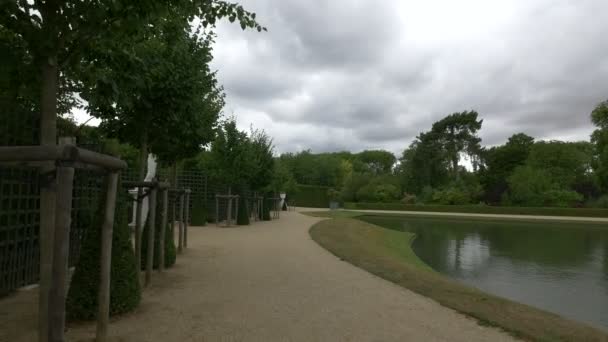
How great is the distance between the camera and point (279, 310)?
15.4 feet

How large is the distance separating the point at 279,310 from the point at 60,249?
2629mm

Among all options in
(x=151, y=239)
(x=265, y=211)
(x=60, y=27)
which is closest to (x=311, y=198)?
(x=265, y=211)

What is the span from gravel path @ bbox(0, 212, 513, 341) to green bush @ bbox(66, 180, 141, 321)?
148 millimetres

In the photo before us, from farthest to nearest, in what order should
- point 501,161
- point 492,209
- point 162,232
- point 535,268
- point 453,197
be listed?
point 501,161 < point 453,197 < point 492,209 < point 535,268 < point 162,232

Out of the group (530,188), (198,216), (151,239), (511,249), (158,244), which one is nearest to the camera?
(151,239)

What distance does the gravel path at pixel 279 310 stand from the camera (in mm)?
3881

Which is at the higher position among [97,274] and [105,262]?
[105,262]

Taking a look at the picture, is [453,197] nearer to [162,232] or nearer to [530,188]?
[530,188]

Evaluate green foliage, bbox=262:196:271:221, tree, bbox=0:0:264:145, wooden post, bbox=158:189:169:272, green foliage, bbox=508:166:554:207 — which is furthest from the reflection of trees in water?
green foliage, bbox=508:166:554:207

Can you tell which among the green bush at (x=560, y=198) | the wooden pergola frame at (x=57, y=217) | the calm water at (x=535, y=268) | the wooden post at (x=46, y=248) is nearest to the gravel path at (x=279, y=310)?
the wooden post at (x=46, y=248)

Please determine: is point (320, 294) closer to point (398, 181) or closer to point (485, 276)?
point (485, 276)

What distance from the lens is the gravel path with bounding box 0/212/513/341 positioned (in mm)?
3881

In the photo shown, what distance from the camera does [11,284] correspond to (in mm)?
4957

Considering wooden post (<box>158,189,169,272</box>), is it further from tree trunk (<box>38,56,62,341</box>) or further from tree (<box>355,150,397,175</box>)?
tree (<box>355,150,397,175</box>)
